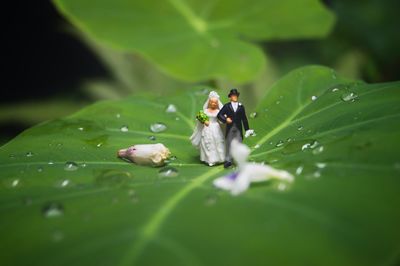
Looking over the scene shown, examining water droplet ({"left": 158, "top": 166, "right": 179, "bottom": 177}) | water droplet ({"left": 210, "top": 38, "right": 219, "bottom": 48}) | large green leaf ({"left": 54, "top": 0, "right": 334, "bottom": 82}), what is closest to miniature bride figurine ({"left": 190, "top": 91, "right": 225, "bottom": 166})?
water droplet ({"left": 158, "top": 166, "right": 179, "bottom": 177})

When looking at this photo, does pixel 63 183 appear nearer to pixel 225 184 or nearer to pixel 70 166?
pixel 70 166

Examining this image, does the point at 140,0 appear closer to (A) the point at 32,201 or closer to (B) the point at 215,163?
(B) the point at 215,163

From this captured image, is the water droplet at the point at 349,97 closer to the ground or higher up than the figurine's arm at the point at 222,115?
higher up

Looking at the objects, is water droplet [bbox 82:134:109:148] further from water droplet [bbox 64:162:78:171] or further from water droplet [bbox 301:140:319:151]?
water droplet [bbox 301:140:319:151]

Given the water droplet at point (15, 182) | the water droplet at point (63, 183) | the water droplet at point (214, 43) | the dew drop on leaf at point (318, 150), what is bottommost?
the dew drop on leaf at point (318, 150)

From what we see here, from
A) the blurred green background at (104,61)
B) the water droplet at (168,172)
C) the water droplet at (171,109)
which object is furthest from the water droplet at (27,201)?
Answer: the blurred green background at (104,61)

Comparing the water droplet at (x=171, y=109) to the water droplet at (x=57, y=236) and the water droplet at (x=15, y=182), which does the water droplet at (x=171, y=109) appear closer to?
the water droplet at (x=15, y=182)

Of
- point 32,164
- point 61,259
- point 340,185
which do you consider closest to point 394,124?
point 340,185
